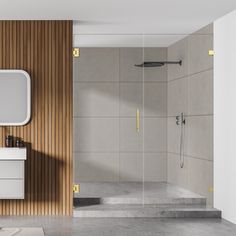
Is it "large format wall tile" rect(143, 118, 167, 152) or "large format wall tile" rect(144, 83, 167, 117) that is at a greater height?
"large format wall tile" rect(144, 83, 167, 117)

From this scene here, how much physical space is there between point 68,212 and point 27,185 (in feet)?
2.01

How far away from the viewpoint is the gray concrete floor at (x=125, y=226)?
6637mm

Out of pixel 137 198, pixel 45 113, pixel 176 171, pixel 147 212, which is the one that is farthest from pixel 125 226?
pixel 45 113

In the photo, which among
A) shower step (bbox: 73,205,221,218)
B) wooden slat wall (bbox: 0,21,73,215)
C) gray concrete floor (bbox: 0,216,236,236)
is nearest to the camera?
gray concrete floor (bbox: 0,216,236,236)

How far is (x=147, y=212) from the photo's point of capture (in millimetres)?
7918

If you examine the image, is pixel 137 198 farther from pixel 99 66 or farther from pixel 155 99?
pixel 99 66

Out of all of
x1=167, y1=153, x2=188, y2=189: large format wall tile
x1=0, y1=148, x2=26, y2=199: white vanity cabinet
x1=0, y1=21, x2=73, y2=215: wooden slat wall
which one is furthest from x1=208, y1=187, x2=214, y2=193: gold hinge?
x1=0, y1=148, x2=26, y2=199: white vanity cabinet

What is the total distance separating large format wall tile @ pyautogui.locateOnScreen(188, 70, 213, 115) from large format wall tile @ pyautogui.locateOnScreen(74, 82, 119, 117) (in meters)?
0.97

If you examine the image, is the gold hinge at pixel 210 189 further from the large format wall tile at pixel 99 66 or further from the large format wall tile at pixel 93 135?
the large format wall tile at pixel 99 66

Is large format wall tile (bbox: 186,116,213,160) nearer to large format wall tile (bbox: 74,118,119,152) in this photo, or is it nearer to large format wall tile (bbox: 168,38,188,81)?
large format wall tile (bbox: 168,38,188,81)

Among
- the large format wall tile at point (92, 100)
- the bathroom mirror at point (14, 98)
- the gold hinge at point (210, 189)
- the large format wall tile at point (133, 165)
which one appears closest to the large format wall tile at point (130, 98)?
the large format wall tile at point (92, 100)

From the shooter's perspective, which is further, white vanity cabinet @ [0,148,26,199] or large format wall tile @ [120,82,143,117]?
large format wall tile @ [120,82,143,117]

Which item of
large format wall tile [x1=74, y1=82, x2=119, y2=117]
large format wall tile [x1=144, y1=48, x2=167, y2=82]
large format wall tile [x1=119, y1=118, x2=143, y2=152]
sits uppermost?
large format wall tile [x1=144, y1=48, x2=167, y2=82]

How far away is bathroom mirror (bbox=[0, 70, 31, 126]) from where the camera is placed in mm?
7836
